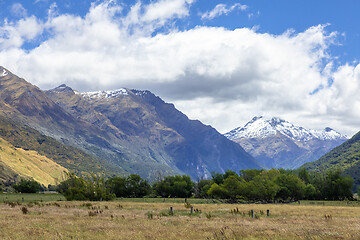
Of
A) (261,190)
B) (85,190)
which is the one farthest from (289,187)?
(85,190)

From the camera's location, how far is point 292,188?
389ft

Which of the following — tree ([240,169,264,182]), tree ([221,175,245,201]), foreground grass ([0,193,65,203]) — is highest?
tree ([240,169,264,182])

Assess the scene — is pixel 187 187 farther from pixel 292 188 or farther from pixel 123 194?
pixel 292 188

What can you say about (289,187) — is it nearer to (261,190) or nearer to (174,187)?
(261,190)

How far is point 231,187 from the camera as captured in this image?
349ft

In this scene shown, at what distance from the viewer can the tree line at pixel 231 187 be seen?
9412 cm

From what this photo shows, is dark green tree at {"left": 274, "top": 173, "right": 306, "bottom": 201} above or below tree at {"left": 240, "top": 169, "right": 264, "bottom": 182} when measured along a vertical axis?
below

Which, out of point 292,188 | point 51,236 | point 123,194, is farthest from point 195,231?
point 123,194

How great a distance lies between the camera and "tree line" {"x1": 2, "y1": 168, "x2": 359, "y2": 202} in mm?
94125

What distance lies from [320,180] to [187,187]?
59.8 metres

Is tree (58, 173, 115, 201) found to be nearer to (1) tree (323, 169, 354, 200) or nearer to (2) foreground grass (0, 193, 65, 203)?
(2) foreground grass (0, 193, 65, 203)

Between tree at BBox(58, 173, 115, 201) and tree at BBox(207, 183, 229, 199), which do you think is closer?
tree at BBox(58, 173, 115, 201)

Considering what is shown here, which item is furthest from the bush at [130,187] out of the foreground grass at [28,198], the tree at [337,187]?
the tree at [337,187]

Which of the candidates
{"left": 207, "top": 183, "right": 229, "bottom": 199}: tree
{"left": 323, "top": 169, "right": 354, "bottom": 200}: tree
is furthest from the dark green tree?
{"left": 323, "top": 169, "right": 354, "bottom": 200}: tree
